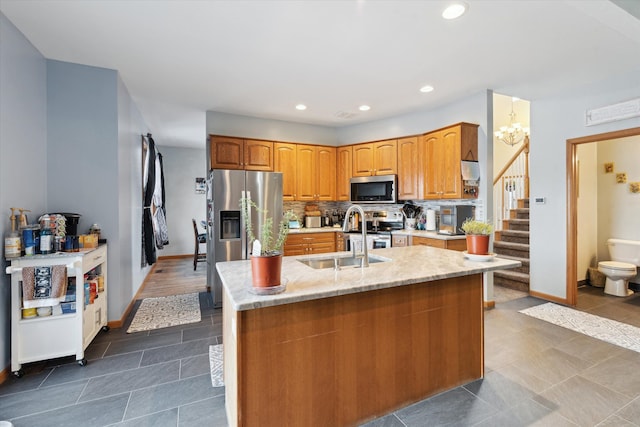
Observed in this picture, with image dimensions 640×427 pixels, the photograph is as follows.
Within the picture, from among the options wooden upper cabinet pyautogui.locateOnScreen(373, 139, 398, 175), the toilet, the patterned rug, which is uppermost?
wooden upper cabinet pyautogui.locateOnScreen(373, 139, 398, 175)

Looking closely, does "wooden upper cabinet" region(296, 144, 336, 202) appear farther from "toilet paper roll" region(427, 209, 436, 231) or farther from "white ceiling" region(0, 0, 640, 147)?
"toilet paper roll" region(427, 209, 436, 231)

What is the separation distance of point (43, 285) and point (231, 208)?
212cm

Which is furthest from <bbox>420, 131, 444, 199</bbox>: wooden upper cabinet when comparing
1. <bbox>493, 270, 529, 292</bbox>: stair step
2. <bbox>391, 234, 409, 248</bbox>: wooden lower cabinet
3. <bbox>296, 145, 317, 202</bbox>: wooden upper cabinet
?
<bbox>493, 270, 529, 292</bbox>: stair step

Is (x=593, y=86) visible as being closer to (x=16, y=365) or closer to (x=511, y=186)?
(x=511, y=186)

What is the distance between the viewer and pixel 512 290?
4660 millimetres

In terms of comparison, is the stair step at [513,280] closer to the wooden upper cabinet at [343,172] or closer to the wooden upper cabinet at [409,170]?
the wooden upper cabinet at [409,170]

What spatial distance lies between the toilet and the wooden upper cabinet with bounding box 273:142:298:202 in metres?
4.70

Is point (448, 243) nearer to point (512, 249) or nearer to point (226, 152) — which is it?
point (512, 249)

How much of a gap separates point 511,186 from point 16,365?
752cm

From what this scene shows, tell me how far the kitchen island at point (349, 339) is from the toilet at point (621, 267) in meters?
3.49

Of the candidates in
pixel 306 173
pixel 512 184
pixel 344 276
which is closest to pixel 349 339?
pixel 344 276

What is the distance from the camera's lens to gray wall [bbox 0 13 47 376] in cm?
232

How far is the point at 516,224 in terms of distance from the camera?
5.71m

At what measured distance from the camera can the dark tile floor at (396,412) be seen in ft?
6.15
